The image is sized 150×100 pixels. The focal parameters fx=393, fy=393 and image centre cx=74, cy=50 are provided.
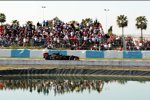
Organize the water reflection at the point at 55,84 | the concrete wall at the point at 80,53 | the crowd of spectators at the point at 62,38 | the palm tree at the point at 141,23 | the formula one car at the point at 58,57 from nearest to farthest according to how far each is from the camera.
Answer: the water reflection at the point at 55,84
the formula one car at the point at 58,57
the concrete wall at the point at 80,53
the crowd of spectators at the point at 62,38
the palm tree at the point at 141,23

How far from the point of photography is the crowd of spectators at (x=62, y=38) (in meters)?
52.9

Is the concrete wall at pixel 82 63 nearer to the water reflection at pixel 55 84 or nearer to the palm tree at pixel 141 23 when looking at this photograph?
the water reflection at pixel 55 84

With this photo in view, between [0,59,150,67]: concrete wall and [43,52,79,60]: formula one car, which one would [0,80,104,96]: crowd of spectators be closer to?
[0,59,150,67]: concrete wall

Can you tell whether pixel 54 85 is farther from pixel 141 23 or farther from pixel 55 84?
pixel 141 23

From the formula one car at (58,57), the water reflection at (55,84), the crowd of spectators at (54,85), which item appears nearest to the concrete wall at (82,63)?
the formula one car at (58,57)

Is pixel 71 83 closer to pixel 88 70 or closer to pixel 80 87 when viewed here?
→ pixel 80 87

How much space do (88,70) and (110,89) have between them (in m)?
9.59

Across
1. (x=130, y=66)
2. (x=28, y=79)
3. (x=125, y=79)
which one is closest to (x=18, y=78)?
(x=28, y=79)

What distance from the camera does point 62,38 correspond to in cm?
5375

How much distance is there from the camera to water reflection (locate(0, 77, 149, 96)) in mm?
30406

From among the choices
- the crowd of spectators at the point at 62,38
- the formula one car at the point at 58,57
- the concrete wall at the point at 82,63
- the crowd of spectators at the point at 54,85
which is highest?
the crowd of spectators at the point at 62,38

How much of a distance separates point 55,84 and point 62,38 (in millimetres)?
20568

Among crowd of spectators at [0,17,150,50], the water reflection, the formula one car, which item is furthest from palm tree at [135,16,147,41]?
the water reflection

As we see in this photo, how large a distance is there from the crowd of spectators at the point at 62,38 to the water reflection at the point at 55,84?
15269mm
